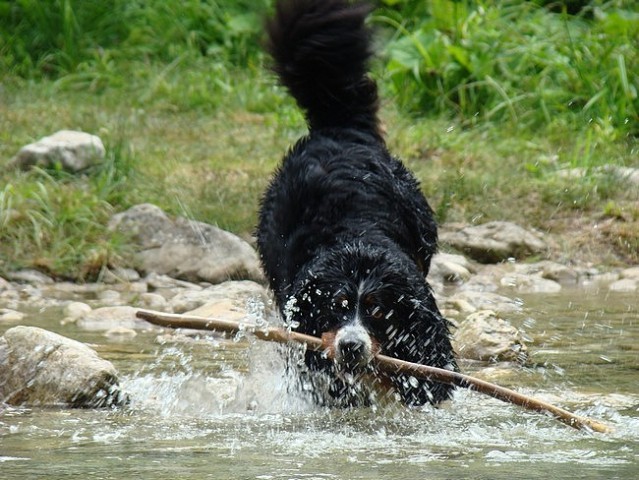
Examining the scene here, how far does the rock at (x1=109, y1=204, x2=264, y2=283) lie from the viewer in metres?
7.45

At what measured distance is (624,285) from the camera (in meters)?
7.40

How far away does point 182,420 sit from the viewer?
423cm

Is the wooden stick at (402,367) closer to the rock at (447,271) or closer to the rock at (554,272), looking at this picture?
the rock at (447,271)

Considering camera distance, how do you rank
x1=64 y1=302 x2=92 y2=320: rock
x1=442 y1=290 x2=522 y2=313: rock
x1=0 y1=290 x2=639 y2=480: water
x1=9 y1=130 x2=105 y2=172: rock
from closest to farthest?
x1=0 y1=290 x2=639 y2=480: water, x1=64 y1=302 x2=92 y2=320: rock, x1=442 y1=290 x2=522 y2=313: rock, x1=9 y1=130 x2=105 y2=172: rock

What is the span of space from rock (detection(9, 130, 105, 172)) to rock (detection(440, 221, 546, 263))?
2.53 metres

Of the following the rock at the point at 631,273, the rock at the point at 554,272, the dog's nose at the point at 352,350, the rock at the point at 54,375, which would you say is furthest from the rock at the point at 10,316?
the rock at the point at 631,273

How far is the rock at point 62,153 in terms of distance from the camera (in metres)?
8.22

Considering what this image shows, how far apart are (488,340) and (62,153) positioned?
3.92 metres

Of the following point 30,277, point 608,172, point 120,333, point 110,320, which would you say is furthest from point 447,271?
point 30,277

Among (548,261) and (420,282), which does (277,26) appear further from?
(548,261)

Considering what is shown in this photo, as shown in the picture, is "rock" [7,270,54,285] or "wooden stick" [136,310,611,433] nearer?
"wooden stick" [136,310,611,433]

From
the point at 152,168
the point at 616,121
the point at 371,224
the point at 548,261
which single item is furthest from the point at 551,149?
the point at 371,224

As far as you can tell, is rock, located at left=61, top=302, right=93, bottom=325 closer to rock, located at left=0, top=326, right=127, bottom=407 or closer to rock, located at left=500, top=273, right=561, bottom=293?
rock, located at left=0, top=326, right=127, bottom=407

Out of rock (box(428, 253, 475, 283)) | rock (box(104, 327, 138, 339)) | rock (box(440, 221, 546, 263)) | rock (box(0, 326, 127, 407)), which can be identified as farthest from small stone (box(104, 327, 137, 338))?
rock (box(440, 221, 546, 263))
